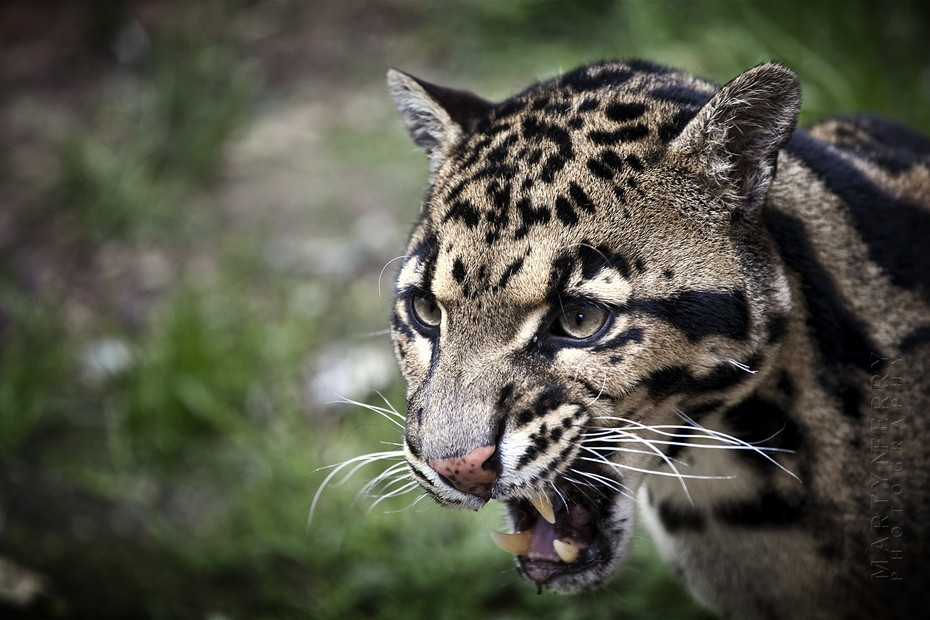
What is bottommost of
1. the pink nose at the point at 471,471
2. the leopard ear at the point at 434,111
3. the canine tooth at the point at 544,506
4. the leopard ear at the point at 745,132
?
the canine tooth at the point at 544,506

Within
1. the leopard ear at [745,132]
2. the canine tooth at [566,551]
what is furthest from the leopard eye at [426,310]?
the leopard ear at [745,132]

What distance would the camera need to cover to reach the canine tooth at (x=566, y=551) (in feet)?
9.94

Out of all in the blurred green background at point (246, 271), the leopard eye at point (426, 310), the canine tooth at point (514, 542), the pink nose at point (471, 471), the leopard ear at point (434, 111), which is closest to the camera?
the pink nose at point (471, 471)

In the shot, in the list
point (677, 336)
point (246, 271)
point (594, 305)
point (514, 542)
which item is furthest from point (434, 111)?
point (246, 271)

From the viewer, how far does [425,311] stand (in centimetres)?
318

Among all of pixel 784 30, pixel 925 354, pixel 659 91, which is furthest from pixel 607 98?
pixel 784 30

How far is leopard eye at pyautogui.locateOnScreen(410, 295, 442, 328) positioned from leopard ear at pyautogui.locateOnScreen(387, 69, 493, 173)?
65 centimetres

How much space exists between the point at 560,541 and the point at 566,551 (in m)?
0.07

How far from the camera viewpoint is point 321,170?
8.45 meters

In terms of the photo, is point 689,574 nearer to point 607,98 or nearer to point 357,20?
point 607,98

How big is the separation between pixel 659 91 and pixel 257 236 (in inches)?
194

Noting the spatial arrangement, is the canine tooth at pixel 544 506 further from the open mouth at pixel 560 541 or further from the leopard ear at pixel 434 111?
the leopard ear at pixel 434 111

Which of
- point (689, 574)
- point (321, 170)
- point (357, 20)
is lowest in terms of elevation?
point (689, 574)

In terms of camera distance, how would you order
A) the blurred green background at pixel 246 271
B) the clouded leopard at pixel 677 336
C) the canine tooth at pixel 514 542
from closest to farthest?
the clouded leopard at pixel 677 336 < the canine tooth at pixel 514 542 < the blurred green background at pixel 246 271
